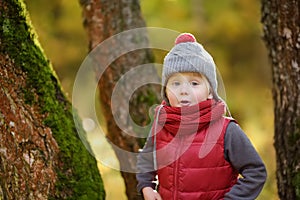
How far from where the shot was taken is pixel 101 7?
4.21 metres

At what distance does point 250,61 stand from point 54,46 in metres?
3.68

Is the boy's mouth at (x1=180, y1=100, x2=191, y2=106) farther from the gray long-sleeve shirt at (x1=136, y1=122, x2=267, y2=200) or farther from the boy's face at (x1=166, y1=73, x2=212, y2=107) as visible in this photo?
the gray long-sleeve shirt at (x1=136, y1=122, x2=267, y2=200)

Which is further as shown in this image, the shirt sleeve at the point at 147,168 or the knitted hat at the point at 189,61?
the shirt sleeve at the point at 147,168

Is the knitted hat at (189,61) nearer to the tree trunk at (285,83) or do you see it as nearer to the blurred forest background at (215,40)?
the tree trunk at (285,83)

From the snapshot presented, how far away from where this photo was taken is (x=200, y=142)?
2.75 meters

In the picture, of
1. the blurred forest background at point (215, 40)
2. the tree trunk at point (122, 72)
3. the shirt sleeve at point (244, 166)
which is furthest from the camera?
the blurred forest background at point (215, 40)

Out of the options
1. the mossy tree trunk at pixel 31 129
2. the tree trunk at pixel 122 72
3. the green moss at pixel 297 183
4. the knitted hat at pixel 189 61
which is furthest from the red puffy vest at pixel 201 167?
the tree trunk at pixel 122 72

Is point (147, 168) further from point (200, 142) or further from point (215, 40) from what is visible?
point (215, 40)

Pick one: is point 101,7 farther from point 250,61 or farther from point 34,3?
point 250,61

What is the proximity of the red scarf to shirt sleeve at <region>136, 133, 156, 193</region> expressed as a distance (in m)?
0.23

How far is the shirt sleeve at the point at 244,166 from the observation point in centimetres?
270

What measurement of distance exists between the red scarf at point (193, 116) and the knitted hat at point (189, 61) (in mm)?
100

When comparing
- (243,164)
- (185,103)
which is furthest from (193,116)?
(243,164)

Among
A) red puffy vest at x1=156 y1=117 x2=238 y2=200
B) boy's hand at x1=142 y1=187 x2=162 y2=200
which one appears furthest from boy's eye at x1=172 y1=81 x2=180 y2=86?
boy's hand at x1=142 y1=187 x2=162 y2=200
